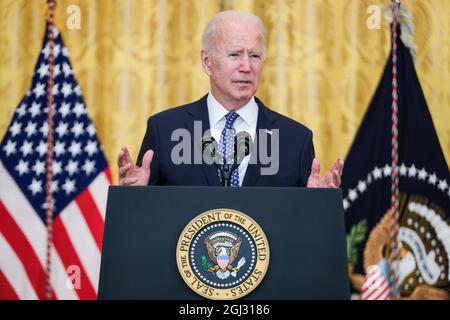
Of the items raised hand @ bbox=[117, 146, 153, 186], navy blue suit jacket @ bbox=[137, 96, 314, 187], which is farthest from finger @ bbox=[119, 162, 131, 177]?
navy blue suit jacket @ bbox=[137, 96, 314, 187]

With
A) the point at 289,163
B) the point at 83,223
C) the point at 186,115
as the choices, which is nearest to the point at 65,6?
the point at 83,223

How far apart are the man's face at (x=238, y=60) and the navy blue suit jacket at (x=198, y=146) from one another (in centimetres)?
9

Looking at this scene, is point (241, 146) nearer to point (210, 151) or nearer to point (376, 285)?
point (210, 151)

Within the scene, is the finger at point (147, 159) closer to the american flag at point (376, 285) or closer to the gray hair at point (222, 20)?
the gray hair at point (222, 20)

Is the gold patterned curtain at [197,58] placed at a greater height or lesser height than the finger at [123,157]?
greater

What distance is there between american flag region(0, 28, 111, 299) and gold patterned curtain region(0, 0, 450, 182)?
0.30 ft

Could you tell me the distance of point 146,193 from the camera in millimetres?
2264

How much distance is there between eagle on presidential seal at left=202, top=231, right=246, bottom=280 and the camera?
7.22 feet

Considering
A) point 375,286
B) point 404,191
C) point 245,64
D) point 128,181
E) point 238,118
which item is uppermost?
point 245,64

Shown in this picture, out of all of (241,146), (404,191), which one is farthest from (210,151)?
(404,191)

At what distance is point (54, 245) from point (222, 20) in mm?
2611

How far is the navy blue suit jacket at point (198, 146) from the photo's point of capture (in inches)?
107

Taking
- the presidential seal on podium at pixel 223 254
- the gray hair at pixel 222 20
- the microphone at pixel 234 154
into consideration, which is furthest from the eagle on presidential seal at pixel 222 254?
the gray hair at pixel 222 20

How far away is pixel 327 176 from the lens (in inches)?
Result: 102
